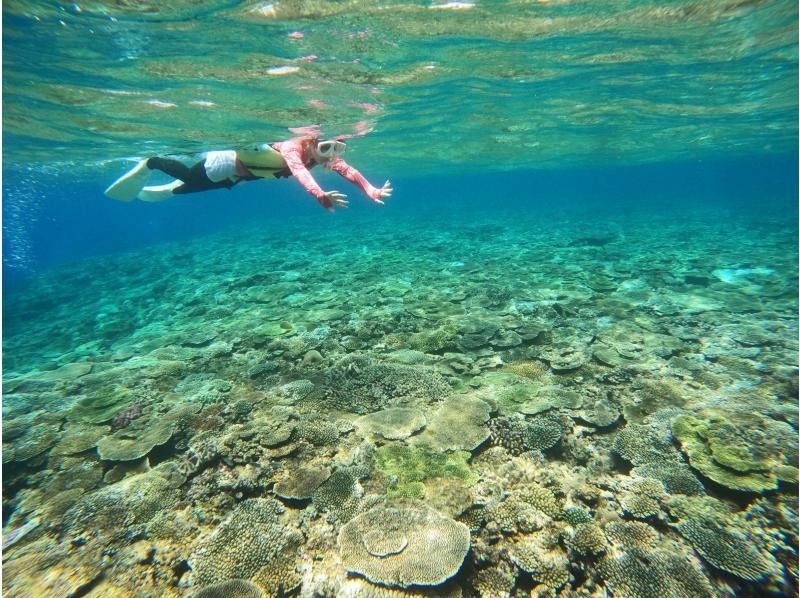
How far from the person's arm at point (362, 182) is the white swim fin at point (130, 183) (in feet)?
15.3

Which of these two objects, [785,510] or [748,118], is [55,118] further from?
[748,118]

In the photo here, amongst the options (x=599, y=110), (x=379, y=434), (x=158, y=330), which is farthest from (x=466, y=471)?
(x=599, y=110)

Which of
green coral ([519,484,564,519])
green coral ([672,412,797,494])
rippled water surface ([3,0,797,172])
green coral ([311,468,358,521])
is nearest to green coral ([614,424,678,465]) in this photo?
green coral ([672,412,797,494])

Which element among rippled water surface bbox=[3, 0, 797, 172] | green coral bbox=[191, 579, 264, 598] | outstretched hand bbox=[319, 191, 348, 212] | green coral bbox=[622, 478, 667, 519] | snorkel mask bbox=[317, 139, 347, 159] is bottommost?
green coral bbox=[191, 579, 264, 598]

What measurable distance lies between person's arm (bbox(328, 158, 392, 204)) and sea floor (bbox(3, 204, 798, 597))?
332 cm

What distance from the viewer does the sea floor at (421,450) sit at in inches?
143

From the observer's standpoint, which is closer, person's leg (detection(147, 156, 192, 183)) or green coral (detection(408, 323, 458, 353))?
person's leg (detection(147, 156, 192, 183))

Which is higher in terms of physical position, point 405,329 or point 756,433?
point 756,433

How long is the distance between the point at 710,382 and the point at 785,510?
A: 3.09 meters

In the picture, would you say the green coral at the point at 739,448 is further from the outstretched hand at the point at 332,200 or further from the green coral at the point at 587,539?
the outstretched hand at the point at 332,200

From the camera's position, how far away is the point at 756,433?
498 centimetres

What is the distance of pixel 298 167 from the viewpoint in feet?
20.4

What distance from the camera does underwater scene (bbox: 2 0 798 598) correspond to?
12.5 feet

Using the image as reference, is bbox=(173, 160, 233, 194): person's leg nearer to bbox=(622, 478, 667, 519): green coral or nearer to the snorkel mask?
the snorkel mask
